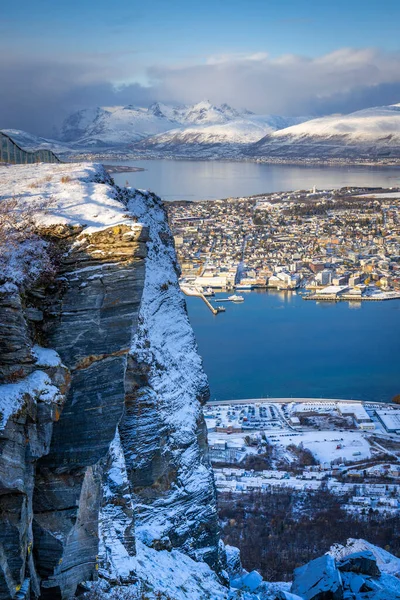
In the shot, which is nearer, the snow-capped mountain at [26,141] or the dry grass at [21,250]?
the dry grass at [21,250]

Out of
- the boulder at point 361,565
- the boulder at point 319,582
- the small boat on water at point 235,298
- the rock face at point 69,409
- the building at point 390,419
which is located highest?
the rock face at point 69,409

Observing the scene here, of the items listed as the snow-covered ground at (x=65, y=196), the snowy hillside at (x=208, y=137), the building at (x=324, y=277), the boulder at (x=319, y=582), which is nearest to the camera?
the snow-covered ground at (x=65, y=196)

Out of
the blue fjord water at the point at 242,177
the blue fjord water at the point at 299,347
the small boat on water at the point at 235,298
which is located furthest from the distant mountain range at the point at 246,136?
the blue fjord water at the point at 299,347

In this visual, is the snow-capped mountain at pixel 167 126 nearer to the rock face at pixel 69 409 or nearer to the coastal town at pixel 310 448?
the coastal town at pixel 310 448

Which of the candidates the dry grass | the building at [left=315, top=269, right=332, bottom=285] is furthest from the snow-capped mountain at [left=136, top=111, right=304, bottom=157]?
the dry grass

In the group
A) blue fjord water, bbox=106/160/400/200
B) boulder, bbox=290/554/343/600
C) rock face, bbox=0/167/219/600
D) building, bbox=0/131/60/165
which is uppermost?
building, bbox=0/131/60/165

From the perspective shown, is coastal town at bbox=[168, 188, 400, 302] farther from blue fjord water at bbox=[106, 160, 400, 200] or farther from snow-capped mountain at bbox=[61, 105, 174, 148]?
snow-capped mountain at bbox=[61, 105, 174, 148]
